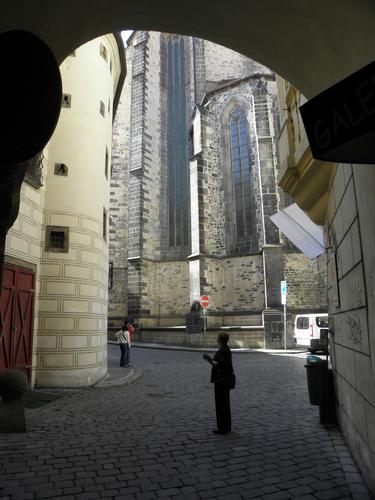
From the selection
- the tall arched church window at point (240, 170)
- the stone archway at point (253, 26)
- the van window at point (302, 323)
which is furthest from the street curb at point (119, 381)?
the tall arched church window at point (240, 170)

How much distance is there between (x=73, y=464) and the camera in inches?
173

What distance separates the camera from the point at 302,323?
2036 cm

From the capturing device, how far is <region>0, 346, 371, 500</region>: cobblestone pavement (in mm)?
3713

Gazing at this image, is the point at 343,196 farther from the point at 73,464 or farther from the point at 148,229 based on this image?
the point at 148,229

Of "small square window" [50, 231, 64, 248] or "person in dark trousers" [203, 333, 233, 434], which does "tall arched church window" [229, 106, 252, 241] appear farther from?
"person in dark trousers" [203, 333, 233, 434]

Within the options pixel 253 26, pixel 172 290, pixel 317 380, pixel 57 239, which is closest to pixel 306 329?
pixel 172 290

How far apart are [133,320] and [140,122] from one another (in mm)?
14582

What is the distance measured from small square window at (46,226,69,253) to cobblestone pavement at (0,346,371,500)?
3714 millimetres

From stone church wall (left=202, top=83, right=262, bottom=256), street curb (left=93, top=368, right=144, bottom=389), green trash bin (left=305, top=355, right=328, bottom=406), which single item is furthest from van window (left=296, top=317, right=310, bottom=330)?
green trash bin (left=305, top=355, right=328, bottom=406)

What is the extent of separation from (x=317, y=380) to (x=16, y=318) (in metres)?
6.40

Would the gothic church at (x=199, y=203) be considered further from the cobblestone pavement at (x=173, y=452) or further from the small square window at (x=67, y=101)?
the cobblestone pavement at (x=173, y=452)

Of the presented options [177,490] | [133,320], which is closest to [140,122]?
[133,320]

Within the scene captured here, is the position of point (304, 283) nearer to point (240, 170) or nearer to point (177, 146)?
point (240, 170)

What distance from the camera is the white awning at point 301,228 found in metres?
8.27
